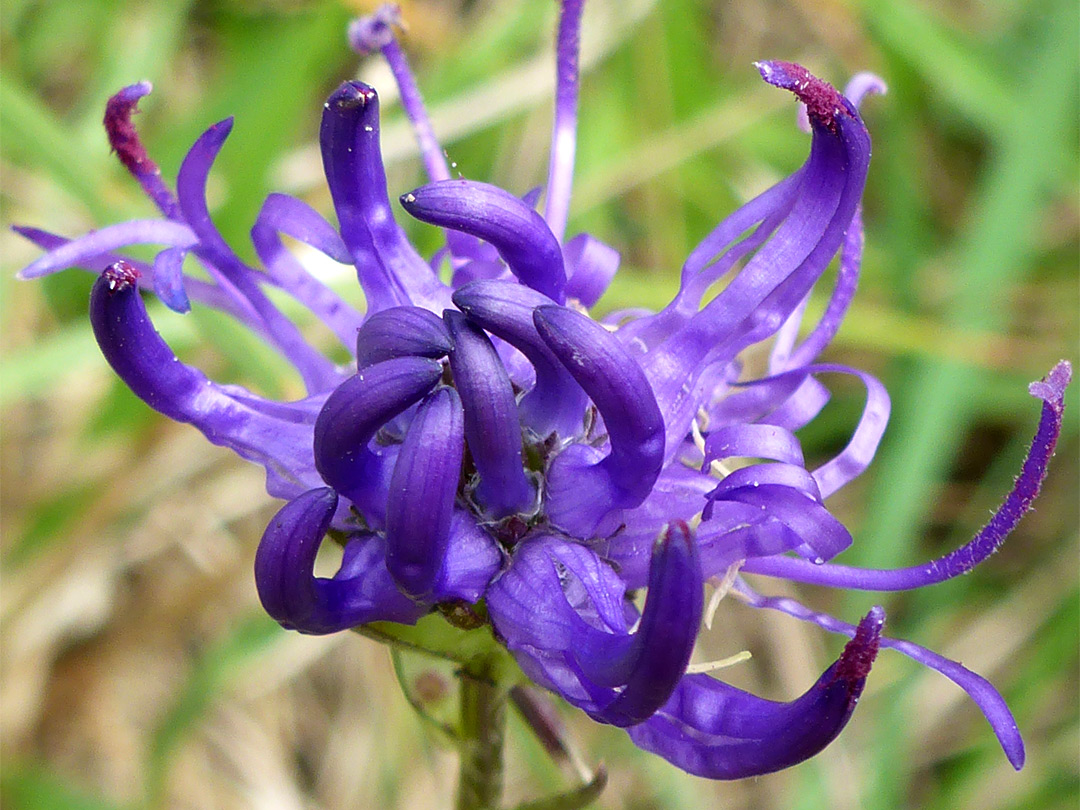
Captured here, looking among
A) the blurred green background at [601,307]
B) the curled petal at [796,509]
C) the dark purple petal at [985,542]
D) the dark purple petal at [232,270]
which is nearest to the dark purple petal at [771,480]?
the curled petal at [796,509]

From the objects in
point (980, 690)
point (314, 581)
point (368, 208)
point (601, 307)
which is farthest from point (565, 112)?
point (601, 307)

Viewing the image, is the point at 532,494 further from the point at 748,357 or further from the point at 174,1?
the point at 174,1

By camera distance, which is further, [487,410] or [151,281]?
[151,281]

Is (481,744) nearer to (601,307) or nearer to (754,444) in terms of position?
(754,444)

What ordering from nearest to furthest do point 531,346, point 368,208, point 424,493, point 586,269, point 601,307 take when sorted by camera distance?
1. point 424,493
2. point 531,346
3. point 368,208
4. point 586,269
5. point 601,307

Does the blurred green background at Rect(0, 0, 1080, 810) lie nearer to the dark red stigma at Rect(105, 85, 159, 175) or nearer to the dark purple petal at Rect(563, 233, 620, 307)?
the dark purple petal at Rect(563, 233, 620, 307)

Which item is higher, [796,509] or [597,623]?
[796,509]

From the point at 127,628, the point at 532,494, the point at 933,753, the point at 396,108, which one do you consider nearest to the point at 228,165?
the point at 396,108
